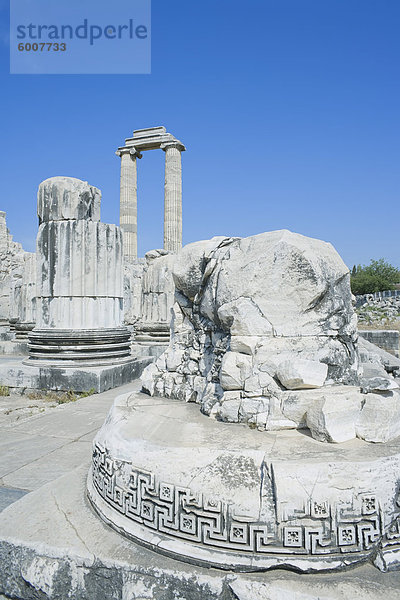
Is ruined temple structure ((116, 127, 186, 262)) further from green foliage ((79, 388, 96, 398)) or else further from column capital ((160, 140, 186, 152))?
green foliage ((79, 388, 96, 398))

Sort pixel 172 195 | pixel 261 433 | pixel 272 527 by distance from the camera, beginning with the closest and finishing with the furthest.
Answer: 1. pixel 272 527
2. pixel 261 433
3. pixel 172 195

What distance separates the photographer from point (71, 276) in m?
5.87

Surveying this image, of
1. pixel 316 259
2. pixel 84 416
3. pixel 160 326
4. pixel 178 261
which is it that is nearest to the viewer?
pixel 316 259

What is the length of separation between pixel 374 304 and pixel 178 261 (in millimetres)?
25845

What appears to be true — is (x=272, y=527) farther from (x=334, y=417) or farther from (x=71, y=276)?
(x=71, y=276)

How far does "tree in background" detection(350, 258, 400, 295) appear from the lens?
40.4 m

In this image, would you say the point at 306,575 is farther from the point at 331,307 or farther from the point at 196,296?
the point at 196,296

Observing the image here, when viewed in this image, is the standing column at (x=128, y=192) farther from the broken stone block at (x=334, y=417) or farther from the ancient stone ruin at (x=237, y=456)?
the broken stone block at (x=334, y=417)

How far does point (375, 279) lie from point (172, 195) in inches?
979

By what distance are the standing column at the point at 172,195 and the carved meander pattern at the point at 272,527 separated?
23.0 metres

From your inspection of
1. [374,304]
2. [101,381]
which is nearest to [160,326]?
[101,381]

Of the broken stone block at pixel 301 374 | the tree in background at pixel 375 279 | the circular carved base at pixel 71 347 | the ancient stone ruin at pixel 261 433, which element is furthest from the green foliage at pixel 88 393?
the tree in background at pixel 375 279

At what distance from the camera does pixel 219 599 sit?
1417 millimetres

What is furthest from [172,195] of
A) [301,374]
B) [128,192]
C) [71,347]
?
[301,374]
